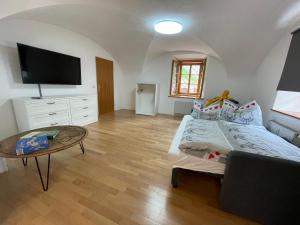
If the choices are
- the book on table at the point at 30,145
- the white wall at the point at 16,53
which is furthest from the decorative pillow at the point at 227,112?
the white wall at the point at 16,53

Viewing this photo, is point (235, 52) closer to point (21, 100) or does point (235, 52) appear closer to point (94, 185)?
point (94, 185)

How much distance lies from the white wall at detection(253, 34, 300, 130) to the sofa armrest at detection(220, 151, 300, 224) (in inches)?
61.9

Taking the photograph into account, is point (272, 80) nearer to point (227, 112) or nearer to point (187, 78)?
point (227, 112)

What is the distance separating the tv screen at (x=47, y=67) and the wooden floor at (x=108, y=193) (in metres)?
1.65

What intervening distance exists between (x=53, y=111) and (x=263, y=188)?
11.8ft

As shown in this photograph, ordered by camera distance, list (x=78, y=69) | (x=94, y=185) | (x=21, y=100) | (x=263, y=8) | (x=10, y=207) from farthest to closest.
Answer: (x=78, y=69), (x=21, y=100), (x=263, y=8), (x=94, y=185), (x=10, y=207)

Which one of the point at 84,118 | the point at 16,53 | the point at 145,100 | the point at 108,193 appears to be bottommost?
the point at 108,193

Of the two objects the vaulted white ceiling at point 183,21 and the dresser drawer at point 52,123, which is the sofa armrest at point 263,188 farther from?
the dresser drawer at point 52,123

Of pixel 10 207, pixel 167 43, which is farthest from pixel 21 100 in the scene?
pixel 167 43

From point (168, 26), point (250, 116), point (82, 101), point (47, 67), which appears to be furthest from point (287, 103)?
point (47, 67)

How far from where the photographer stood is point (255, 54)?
330 cm

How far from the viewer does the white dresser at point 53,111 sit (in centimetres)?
252

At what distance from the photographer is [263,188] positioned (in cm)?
116

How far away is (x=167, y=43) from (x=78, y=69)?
2.57 meters
